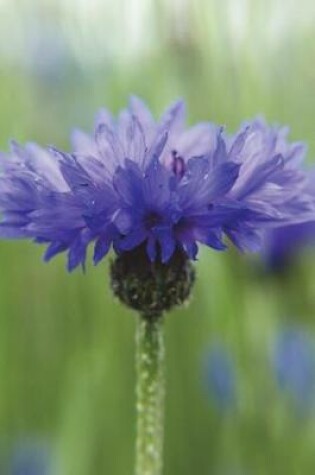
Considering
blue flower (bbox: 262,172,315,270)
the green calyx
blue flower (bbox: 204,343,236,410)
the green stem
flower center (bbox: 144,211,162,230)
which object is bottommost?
the green stem

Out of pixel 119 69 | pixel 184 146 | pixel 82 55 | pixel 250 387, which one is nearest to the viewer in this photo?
pixel 184 146

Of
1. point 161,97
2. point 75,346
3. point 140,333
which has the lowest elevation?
point 140,333

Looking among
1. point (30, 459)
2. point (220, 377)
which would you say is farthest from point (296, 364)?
point (30, 459)

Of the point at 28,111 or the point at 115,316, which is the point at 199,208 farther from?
the point at 28,111

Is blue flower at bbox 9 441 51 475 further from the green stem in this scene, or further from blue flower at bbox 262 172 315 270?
the green stem

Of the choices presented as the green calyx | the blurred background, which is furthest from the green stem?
the blurred background

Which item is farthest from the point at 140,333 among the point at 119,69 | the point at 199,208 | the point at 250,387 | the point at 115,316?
the point at 119,69

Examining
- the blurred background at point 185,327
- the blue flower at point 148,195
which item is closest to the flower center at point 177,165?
the blue flower at point 148,195
